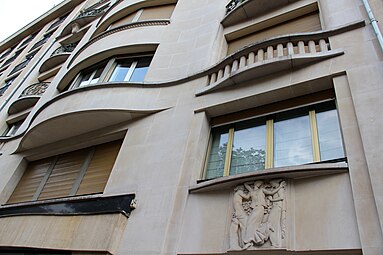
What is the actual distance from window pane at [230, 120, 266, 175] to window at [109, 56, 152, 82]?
3.68m

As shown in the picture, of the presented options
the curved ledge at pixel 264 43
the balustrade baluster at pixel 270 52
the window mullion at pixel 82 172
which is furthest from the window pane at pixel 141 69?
the balustrade baluster at pixel 270 52

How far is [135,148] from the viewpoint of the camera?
6.10 metres

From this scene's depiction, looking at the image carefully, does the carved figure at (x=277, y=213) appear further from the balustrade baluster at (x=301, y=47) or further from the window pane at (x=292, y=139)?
the balustrade baluster at (x=301, y=47)

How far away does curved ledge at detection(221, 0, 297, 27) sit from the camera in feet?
25.4

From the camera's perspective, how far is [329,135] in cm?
448

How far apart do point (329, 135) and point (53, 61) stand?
14560mm

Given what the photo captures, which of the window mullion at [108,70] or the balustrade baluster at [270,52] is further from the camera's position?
the window mullion at [108,70]

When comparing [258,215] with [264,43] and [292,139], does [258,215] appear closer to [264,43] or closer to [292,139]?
[292,139]

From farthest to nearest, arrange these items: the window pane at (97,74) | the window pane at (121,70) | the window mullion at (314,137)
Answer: the window pane at (97,74)
the window pane at (121,70)
the window mullion at (314,137)

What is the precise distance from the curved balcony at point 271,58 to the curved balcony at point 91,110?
4.26ft

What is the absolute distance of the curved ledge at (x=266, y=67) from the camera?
5.20m

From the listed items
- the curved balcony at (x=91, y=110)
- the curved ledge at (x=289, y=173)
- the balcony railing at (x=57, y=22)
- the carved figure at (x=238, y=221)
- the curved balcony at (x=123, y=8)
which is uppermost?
the balcony railing at (x=57, y=22)

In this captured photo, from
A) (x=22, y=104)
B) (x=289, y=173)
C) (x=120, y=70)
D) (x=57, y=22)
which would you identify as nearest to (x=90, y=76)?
(x=120, y=70)

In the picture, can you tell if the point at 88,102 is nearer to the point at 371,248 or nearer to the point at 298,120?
the point at 298,120
